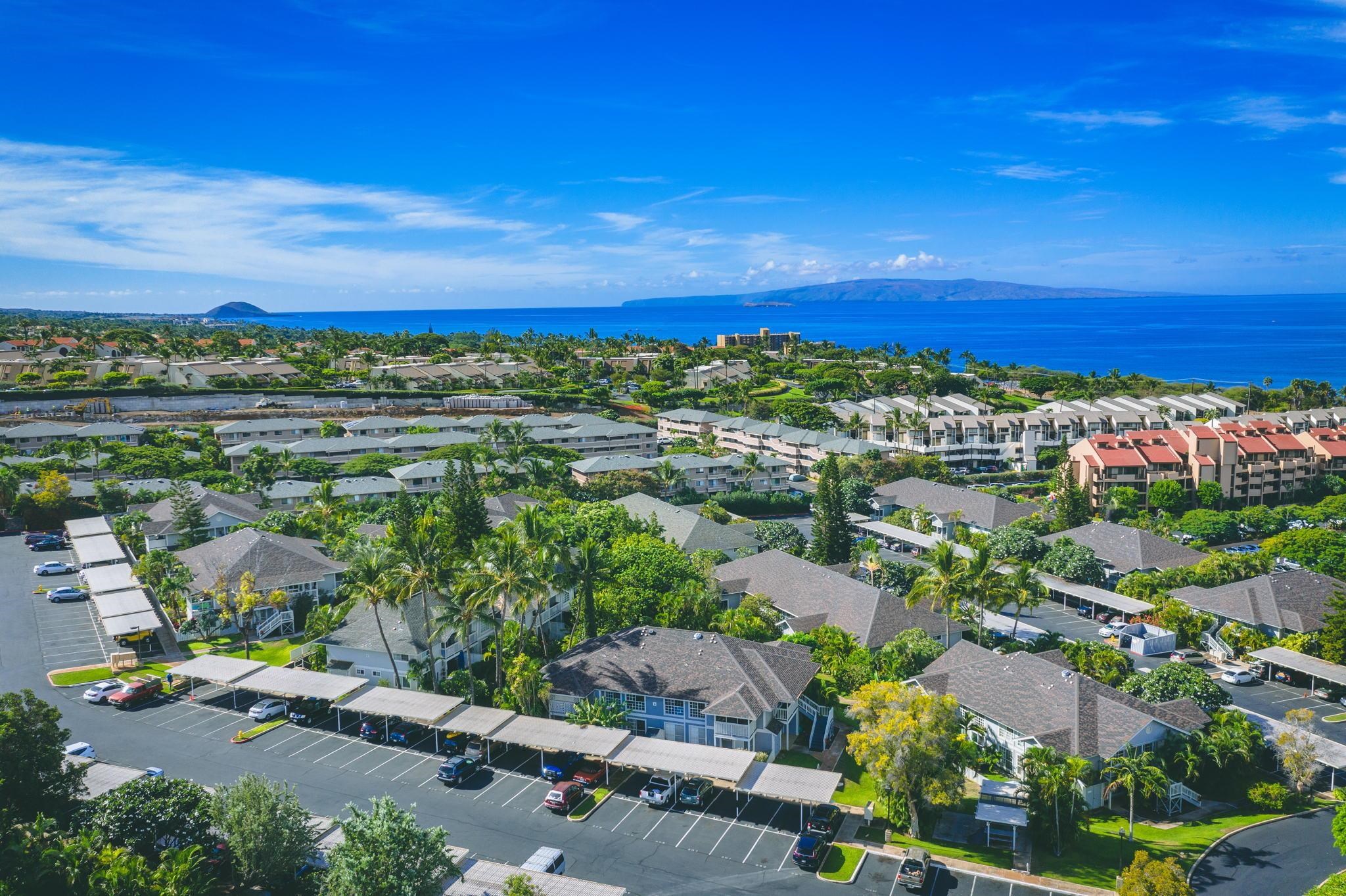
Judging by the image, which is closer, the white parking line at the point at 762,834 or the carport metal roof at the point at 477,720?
the white parking line at the point at 762,834

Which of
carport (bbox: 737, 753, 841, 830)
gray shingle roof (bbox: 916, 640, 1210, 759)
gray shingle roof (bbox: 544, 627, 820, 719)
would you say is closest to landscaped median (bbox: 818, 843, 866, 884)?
carport (bbox: 737, 753, 841, 830)

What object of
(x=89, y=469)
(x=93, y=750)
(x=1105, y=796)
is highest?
(x=89, y=469)

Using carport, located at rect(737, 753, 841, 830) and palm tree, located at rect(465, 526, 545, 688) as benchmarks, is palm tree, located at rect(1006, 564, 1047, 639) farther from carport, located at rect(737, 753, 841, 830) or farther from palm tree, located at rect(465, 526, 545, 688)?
palm tree, located at rect(465, 526, 545, 688)

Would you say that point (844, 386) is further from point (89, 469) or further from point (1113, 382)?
point (89, 469)

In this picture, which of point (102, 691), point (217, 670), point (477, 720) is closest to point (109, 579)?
point (102, 691)

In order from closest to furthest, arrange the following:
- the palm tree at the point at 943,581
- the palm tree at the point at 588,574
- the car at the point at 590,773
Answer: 1. the car at the point at 590,773
2. the palm tree at the point at 588,574
3. the palm tree at the point at 943,581

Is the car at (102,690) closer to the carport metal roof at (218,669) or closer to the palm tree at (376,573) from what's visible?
the carport metal roof at (218,669)

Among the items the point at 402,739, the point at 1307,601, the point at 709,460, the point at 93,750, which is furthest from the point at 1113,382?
the point at 93,750

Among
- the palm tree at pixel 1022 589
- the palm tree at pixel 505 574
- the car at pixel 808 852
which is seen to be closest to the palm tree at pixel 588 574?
the palm tree at pixel 505 574
